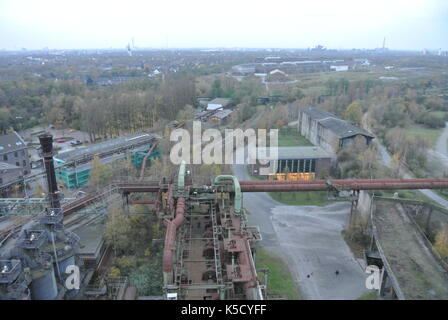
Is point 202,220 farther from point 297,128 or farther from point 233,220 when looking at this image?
point 297,128

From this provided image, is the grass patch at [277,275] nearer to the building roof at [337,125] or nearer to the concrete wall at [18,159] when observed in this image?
the building roof at [337,125]

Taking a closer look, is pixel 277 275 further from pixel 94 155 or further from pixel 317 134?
pixel 317 134

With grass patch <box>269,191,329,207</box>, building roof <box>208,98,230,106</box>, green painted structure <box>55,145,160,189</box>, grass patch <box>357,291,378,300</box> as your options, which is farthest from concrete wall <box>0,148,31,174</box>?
building roof <box>208,98,230,106</box>

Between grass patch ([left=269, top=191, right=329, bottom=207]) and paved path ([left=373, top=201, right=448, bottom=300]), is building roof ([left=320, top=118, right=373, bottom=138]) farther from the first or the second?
paved path ([left=373, top=201, right=448, bottom=300])

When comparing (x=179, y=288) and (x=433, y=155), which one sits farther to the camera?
(x=433, y=155)

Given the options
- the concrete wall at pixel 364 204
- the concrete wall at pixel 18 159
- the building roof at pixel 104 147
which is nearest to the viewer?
the concrete wall at pixel 364 204

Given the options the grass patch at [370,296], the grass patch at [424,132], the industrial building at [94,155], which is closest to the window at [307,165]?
the industrial building at [94,155]
